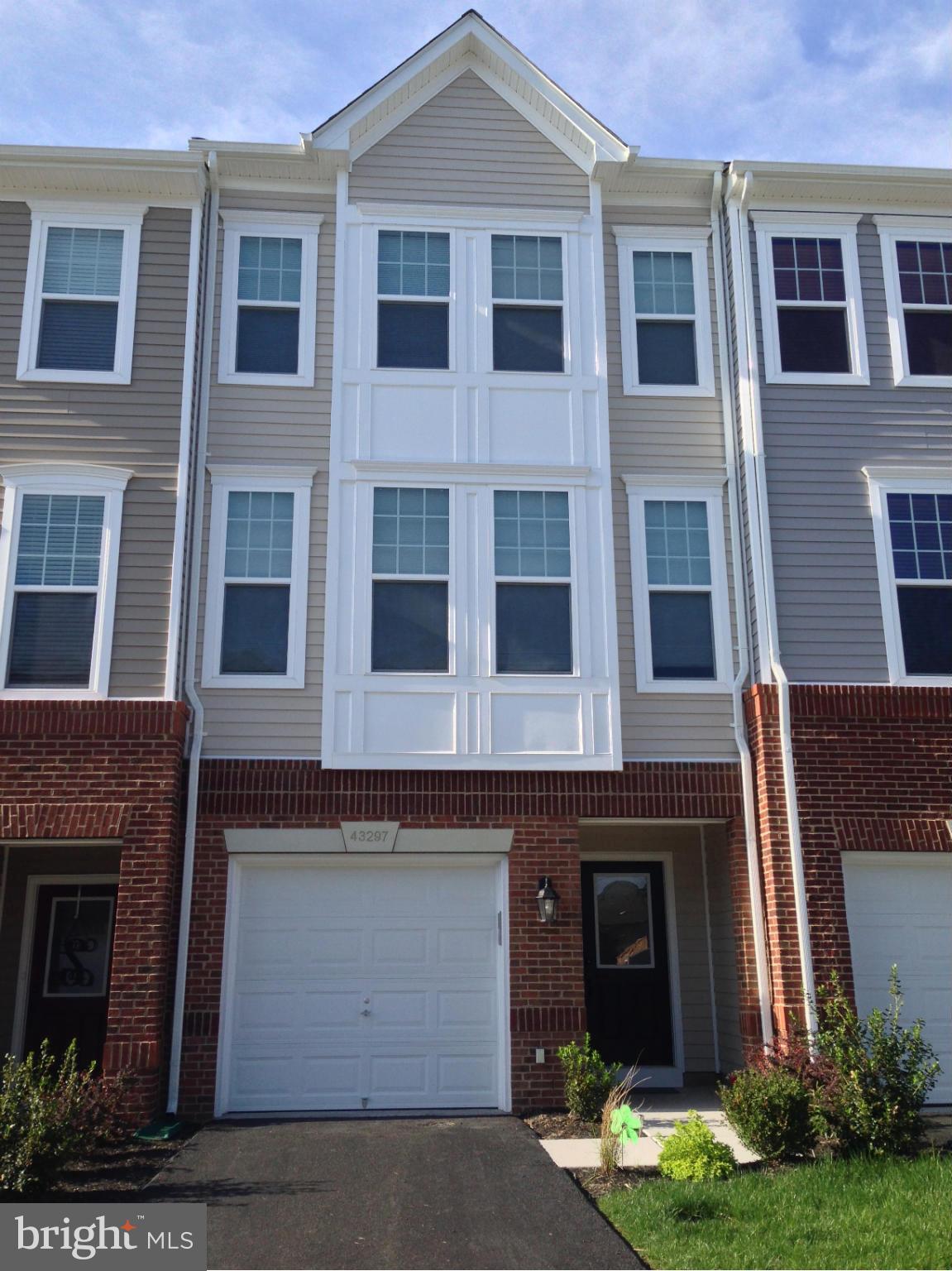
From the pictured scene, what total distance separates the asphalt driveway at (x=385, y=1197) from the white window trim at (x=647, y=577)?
446 centimetres

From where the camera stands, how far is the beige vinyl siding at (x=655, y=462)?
11.5 m

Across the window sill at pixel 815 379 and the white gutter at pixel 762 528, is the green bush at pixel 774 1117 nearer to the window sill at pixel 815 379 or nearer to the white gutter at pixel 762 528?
the white gutter at pixel 762 528

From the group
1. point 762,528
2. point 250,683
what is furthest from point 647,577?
point 250,683

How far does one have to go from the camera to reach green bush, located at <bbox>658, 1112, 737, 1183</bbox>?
8.24m

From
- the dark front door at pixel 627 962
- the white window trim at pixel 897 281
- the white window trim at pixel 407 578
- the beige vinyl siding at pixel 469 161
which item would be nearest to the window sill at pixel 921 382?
the white window trim at pixel 897 281

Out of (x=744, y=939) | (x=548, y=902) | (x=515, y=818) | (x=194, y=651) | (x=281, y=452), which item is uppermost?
(x=281, y=452)

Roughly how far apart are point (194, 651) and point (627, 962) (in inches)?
225

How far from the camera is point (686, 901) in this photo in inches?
497

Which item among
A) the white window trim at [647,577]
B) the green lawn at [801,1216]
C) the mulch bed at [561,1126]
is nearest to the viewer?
the green lawn at [801,1216]

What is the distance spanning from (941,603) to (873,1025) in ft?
14.9

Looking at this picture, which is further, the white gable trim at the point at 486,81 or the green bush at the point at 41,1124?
the white gable trim at the point at 486,81

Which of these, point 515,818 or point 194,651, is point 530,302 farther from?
point 515,818

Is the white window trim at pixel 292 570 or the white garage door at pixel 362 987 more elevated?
the white window trim at pixel 292 570

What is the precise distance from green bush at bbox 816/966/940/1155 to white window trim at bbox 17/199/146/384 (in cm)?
919
